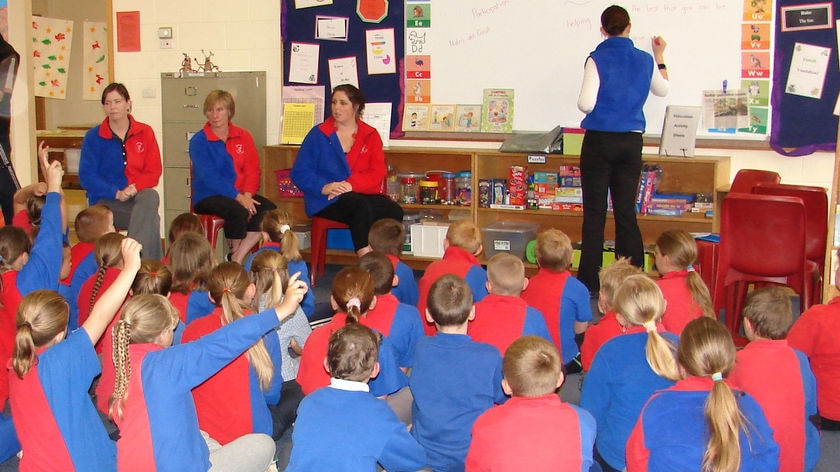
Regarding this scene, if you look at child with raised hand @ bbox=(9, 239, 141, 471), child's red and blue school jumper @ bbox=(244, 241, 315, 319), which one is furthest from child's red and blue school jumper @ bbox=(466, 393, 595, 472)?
child's red and blue school jumper @ bbox=(244, 241, 315, 319)

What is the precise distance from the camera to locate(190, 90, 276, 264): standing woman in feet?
18.8

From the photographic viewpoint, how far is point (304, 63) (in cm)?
674

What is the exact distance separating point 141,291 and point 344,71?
3740 millimetres

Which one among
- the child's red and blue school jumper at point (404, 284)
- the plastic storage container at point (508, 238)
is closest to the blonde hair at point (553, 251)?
the child's red and blue school jumper at point (404, 284)

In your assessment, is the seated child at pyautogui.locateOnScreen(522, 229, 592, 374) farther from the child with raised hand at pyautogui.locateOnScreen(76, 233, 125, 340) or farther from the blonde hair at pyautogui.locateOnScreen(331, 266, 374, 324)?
the child with raised hand at pyautogui.locateOnScreen(76, 233, 125, 340)

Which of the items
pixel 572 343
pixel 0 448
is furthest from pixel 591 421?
pixel 0 448

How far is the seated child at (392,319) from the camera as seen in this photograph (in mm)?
3209

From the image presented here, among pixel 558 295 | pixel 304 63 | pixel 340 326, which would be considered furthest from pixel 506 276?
pixel 304 63

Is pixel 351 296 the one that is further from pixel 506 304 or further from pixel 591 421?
pixel 591 421

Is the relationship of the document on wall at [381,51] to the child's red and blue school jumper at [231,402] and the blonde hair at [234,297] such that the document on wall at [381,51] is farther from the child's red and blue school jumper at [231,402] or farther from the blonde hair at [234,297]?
the child's red and blue school jumper at [231,402]

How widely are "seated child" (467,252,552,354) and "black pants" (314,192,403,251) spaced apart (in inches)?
88.5

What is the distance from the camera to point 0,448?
3.11 m

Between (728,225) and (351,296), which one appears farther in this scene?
(728,225)

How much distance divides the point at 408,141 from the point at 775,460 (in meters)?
4.66
